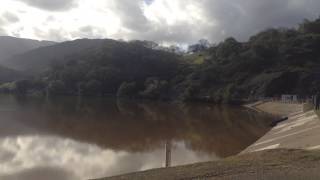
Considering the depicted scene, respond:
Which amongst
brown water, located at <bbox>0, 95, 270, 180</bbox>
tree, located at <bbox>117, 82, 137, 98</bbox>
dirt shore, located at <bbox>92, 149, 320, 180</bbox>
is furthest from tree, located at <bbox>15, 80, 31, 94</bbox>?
dirt shore, located at <bbox>92, 149, 320, 180</bbox>

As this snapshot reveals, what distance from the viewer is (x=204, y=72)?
12000 centimetres

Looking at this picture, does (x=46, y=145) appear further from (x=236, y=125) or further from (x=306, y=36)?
(x=306, y=36)

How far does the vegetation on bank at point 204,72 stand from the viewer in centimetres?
10020

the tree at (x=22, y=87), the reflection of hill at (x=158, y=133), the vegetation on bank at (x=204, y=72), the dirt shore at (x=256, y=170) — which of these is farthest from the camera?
the tree at (x=22, y=87)

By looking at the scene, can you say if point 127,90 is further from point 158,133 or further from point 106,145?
point 106,145

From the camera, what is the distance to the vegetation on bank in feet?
329

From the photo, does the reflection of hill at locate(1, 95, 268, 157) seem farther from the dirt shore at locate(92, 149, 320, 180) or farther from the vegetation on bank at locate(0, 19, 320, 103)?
the vegetation on bank at locate(0, 19, 320, 103)

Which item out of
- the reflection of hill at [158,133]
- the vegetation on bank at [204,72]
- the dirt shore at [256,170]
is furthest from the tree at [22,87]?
the dirt shore at [256,170]

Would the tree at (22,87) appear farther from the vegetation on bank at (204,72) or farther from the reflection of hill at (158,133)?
the reflection of hill at (158,133)

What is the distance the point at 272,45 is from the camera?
116 m

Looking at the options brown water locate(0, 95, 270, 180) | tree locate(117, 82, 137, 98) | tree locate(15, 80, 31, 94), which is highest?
tree locate(15, 80, 31, 94)

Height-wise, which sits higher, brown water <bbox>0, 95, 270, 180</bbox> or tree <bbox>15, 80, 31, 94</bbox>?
tree <bbox>15, 80, 31, 94</bbox>

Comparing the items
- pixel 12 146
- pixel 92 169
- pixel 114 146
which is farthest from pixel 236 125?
pixel 92 169

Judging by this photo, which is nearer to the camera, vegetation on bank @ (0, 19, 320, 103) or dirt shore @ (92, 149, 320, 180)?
dirt shore @ (92, 149, 320, 180)
